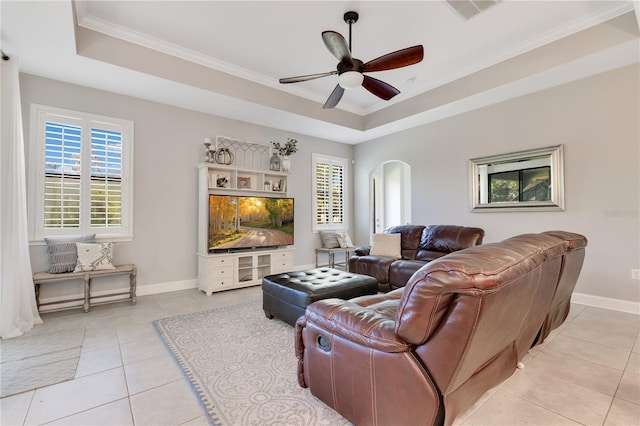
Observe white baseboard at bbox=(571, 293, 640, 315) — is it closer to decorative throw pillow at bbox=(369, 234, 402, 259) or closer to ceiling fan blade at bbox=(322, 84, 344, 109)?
decorative throw pillow at bbox=(369, 234, 402, 259)

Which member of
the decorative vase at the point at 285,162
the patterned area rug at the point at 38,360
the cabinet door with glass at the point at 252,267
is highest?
the decorative vase at the point at 285,162

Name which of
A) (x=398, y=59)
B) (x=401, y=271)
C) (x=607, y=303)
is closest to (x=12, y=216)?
(x=398, y=59)

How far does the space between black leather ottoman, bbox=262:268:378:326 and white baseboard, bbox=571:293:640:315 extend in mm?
2696

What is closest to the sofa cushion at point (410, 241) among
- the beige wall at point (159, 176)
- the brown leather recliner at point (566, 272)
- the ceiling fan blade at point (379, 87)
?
the brown leather recliner at point (566, 272)

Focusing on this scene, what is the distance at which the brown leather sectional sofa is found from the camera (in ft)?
12.8

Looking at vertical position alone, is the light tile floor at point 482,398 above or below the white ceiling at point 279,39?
below

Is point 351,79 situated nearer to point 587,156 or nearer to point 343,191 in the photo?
point 587,156

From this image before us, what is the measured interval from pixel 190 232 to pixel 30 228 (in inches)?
69.0

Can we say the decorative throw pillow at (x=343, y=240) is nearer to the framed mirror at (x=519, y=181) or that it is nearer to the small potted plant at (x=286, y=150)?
the small potted plant at (x=286, y=150)

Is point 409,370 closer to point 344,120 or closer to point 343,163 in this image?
point 344,120

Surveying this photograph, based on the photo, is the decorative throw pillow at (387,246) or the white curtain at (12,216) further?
the decorative throw pillow at (387,246)

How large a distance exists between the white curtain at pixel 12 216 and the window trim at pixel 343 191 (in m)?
4.15

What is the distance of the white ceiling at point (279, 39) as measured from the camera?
281 centimetres

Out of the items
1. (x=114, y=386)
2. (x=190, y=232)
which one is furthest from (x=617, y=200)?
(x=190, y=232)
